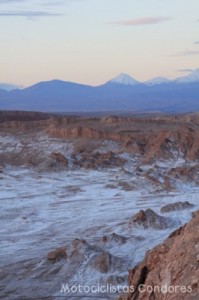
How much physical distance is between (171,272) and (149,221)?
47.5 feet

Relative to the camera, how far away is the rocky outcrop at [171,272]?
897cm

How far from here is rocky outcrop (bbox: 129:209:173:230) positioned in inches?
937

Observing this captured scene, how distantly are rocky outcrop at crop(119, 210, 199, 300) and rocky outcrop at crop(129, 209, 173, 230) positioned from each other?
12.7 metres

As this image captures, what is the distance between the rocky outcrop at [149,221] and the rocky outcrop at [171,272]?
12.7 metres

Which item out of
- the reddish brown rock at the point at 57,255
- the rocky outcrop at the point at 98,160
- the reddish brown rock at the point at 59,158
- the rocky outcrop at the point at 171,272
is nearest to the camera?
the rocky outcrop at the point at 171,272

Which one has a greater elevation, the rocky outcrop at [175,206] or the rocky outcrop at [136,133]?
the rocky outcrop at [136,133]

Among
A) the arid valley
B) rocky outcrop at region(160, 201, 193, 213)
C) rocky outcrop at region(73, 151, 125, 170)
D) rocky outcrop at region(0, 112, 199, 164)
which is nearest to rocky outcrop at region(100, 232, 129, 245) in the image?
the arid valley

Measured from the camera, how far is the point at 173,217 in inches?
1011

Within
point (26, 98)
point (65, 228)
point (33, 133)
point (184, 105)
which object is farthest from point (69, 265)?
point (26, 98)

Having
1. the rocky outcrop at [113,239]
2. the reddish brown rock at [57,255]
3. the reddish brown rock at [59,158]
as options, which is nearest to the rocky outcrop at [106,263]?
the reddish brown rock at [57,255]

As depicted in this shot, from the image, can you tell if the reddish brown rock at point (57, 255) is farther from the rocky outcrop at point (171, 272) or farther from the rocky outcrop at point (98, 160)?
the rocky outcrop at point (98, 160)

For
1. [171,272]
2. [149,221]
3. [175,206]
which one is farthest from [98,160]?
[171,272]

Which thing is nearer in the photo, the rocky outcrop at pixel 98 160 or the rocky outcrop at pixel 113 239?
the rocky outcrop at pixel 113 239

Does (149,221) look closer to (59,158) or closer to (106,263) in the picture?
(106,263)
